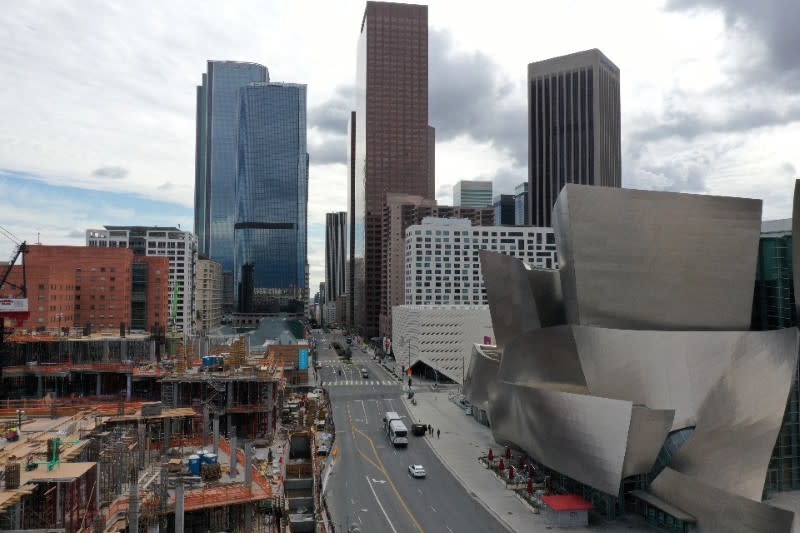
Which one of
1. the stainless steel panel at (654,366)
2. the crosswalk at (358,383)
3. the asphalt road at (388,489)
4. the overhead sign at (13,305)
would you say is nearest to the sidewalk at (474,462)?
the asphalt road at (388,489)

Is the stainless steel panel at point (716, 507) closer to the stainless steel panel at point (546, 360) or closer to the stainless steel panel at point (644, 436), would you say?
the stainless steel panel at point (644, 436)

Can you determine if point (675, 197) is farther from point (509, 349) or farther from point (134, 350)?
point (134, 350)

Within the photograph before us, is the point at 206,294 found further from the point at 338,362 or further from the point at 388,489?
the point at 388,489

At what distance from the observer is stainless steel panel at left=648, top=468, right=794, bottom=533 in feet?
82.0

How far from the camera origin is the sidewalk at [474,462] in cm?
3106

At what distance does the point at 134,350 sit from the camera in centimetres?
5938

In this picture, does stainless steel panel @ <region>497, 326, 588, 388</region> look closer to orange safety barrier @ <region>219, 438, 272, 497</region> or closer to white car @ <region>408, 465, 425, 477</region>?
white car @ <region>408, 465, 425, 477</region>

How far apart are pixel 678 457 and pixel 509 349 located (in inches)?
499

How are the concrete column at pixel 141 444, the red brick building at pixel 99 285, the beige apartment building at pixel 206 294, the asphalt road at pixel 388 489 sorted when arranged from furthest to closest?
the beige apartment building at pixel 206 294 < the red brick building at pixel 99 285 < the asphalt road at pixel 388 489 < the concrete column at pixel 141 444

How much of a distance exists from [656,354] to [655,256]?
18.0 ft

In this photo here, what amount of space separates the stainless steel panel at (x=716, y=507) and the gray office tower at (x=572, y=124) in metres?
145

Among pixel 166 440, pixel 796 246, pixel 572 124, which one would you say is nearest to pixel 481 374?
pixel 796 246

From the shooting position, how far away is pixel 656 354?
32.8 metres

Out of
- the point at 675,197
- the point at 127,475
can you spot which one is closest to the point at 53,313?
the point at 127,475
